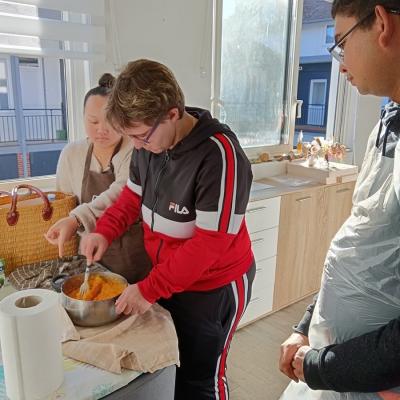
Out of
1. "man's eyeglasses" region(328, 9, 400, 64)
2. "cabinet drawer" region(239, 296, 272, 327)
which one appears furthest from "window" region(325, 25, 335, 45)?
"cabinet drawer" region(239, 296, 272, 327)

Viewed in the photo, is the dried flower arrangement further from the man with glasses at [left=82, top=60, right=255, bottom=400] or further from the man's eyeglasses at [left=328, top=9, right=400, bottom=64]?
the man's eyeglasses at [left=328, top=9, right=400, bottom=64]

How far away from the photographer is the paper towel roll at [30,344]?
747 mm

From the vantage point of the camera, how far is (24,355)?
761 mm

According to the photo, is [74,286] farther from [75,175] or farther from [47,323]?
[75,175]

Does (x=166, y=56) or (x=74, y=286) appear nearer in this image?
(x=74, y=286)

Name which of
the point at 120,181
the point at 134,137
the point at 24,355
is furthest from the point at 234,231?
the point at 24,355

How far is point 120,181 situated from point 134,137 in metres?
0.33

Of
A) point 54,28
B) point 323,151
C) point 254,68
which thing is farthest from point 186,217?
point 323,151

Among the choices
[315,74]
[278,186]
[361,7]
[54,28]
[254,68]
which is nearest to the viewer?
[361,7]

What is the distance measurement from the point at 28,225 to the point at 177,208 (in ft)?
1.85

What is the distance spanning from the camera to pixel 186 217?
1.15 meters

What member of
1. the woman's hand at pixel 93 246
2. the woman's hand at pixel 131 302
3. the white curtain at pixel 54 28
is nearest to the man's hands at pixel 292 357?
the woman's hand at pixel 131 302

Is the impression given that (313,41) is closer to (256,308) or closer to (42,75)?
(256,308)

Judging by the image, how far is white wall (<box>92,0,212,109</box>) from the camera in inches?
79.7
